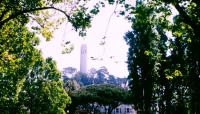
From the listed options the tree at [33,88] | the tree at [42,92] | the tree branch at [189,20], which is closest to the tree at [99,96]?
the tree at [33,88]

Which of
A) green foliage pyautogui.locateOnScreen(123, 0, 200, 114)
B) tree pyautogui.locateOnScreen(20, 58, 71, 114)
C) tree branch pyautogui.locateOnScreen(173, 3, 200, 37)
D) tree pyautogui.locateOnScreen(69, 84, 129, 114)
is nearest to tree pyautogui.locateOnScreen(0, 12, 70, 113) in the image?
tree pyautogui.locateOnScreen(20, 58, 71, 114)

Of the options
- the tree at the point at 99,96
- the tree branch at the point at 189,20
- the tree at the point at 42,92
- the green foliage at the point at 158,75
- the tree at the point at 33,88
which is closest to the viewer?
the tree branch at the point at 189,20

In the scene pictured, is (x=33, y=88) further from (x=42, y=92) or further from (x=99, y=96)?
(x=99, y=96)

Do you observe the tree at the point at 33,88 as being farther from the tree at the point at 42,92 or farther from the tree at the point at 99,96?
the tree at the point at 99,96

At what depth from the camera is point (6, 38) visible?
1009 inches

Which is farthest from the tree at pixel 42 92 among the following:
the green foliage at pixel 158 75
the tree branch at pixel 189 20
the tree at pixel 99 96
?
the tree branch at pixel 189 20

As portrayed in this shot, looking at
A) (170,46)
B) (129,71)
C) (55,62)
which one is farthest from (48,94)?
(170,46)

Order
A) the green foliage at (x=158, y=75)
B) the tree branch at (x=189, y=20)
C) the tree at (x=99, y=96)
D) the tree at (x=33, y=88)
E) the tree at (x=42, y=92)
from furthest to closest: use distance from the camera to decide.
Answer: the tree at (x=99, y=96)
the tree at (x=42, y=92)
the green foliage at (x=158, y=75)
the tree at (x=33, y=88)
the tree branch at (x=189, y=20)

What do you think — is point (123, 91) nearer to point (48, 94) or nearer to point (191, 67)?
point (48, 94)

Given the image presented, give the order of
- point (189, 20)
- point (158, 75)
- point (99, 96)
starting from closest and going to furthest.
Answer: point (189, 20) < point (158, 75) < point (99, 96)

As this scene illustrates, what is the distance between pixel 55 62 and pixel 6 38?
33.2 m

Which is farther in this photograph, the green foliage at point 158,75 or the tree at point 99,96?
the tree at point 99,96

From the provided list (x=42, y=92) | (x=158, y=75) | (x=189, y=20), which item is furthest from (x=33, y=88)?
(x=189, y=20)

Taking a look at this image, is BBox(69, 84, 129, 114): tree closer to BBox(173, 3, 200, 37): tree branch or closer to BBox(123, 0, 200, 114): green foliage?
BBox(123, 0, 200, 114): green foliage
